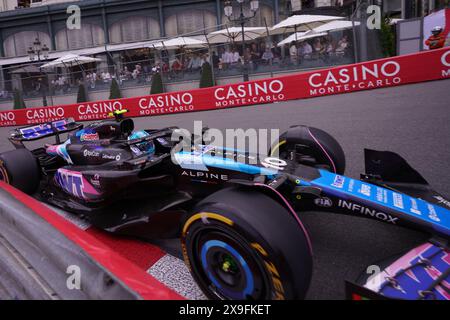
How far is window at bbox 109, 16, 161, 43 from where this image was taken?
2761 cm

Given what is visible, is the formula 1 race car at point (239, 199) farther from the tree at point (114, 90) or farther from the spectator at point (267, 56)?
the tree at point (114, 90)

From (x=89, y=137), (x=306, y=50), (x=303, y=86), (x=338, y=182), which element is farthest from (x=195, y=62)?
(x=338, y=182)

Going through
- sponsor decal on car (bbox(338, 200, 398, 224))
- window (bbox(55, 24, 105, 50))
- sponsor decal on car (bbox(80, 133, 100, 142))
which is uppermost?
window (bbox(55, 24, 105, 50))

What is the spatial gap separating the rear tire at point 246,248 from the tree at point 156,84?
13.9 metres

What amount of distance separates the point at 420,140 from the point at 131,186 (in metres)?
3.62

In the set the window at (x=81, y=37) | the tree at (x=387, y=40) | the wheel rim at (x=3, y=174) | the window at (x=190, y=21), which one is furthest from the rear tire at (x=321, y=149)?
the window at (x=81, y=37)

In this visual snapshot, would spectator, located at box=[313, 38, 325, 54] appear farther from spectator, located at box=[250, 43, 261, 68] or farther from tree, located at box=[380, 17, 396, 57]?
tree, located at box=[380, 17, 396, 57]

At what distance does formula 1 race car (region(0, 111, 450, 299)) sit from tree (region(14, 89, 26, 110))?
14309 mm

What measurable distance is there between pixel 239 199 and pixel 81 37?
3030 centimetres

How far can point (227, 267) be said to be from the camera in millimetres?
1957

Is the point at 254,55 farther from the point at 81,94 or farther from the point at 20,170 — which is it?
the point at 20,170

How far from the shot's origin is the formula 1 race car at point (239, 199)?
1756 mm

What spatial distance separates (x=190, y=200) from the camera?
9.00 ft

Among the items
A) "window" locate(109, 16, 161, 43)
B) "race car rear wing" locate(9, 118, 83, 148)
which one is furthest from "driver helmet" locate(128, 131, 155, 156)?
"window" locate(109, 16, 161, 43)
